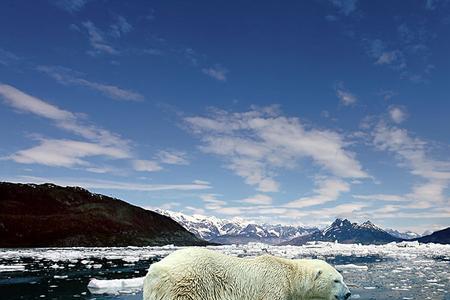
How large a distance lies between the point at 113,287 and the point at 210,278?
15.6m

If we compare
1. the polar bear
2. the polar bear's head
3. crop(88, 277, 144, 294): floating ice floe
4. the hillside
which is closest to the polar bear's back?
the polar bear

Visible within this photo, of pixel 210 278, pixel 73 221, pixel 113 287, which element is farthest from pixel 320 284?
pixel 73 221

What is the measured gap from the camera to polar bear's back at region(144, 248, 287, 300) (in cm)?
584

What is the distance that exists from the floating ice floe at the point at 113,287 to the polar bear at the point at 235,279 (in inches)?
541

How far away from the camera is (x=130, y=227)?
14962 centimetres

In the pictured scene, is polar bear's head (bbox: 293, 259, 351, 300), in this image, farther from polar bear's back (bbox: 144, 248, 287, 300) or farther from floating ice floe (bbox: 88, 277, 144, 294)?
floating ice floe (bbox: 88, 277, 144, 294)

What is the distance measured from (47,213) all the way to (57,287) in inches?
5001

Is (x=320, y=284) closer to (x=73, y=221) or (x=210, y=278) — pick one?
(x=210, y=278)

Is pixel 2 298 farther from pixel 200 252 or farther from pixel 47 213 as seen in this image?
pixel 47 213

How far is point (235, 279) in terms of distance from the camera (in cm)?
680

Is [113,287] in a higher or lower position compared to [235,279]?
lower

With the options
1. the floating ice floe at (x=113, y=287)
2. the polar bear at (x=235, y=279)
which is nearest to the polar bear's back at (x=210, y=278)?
the polar bear at (x=235, y=279)

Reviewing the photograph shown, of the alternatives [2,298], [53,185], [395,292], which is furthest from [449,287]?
[53,185]

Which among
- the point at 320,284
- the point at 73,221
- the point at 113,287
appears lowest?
the point at 113,287
